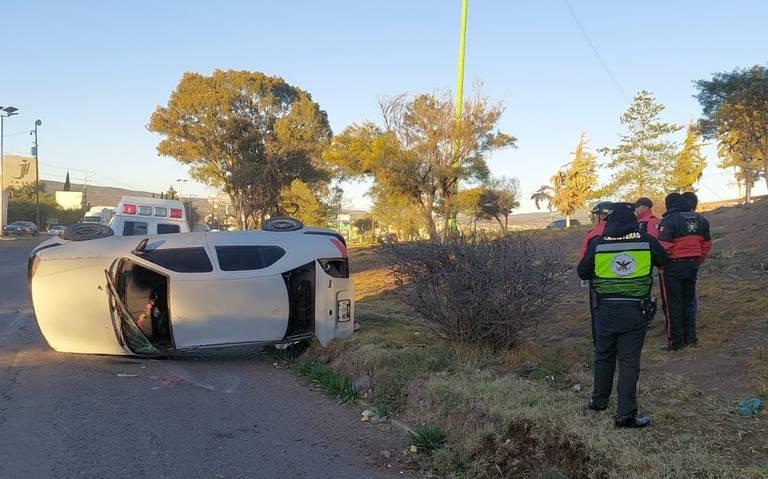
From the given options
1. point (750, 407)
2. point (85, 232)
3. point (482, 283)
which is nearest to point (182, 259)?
point (85, 232)

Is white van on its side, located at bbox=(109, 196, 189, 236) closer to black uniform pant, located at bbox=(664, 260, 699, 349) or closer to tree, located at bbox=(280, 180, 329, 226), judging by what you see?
black uniform pant, located at bbox=(664, 260, 699, 349)

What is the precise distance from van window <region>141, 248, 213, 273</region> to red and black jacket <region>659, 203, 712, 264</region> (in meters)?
5.55

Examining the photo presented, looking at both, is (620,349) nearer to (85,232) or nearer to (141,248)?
(141,248)

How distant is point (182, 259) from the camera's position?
8.60m

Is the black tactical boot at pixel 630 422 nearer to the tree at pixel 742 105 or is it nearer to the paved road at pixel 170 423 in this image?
the paved road at pixel 170 423

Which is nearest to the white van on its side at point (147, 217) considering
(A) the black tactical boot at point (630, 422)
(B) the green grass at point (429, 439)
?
(B) the green grass at point (429, 439)

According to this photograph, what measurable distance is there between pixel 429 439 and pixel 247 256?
13.9 ft

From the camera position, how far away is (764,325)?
24.1 feet

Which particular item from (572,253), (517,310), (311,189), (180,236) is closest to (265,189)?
(311,189)

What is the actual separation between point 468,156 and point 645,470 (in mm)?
19408

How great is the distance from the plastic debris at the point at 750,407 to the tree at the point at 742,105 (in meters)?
A: 22.8

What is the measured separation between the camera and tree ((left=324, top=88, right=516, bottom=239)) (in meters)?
22.4

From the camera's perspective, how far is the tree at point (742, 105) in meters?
24.4

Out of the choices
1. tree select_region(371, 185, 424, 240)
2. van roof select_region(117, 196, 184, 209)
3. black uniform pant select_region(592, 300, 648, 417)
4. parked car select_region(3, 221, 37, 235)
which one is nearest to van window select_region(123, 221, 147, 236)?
van roof select_region(117, 196, 184, 209)
